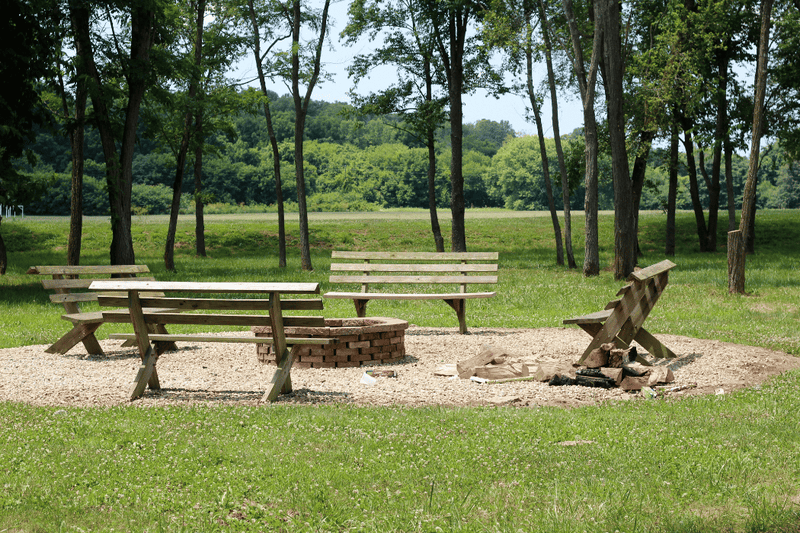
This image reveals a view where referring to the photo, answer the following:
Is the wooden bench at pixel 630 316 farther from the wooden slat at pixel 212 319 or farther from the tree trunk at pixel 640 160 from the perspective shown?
the tree trunk at pixel 640 160

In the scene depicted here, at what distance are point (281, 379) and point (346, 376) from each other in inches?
52.5

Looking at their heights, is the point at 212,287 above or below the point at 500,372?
above

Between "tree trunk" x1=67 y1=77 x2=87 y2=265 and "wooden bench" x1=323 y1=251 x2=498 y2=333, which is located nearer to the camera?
"wooden bench" x1=323 y1=251 x2=498 y2=333

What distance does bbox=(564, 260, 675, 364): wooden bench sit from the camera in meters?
7.01

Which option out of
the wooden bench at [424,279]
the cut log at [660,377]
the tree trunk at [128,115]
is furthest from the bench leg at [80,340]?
the tree trunk at [128,115]

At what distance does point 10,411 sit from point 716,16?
79.1 feet

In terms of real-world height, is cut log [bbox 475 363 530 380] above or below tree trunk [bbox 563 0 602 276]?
below

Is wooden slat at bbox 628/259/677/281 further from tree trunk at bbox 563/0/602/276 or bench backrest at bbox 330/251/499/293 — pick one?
tree trunk at bbox 563/0/602/276

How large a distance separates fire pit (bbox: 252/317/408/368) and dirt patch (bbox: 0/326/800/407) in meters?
0.16

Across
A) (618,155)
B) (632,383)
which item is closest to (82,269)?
(632,383)

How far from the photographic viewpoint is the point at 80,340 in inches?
328

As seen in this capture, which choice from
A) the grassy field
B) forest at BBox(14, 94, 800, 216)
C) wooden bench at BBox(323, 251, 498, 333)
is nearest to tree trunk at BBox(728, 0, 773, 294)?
wooden bench at BBox(323, 251, 498, 333)

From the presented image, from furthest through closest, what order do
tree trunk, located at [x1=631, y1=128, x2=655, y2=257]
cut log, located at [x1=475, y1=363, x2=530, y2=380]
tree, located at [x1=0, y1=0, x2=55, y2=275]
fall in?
tree trunk, located at [x1=631, y1=128, x2=655, y2=257], tree, located at [x1=0, y1=0, x2=55, y2=275], cut log, located at [x1=475, y1=363, x2=530, y2=380]

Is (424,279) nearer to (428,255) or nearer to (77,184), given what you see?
(428,255)
